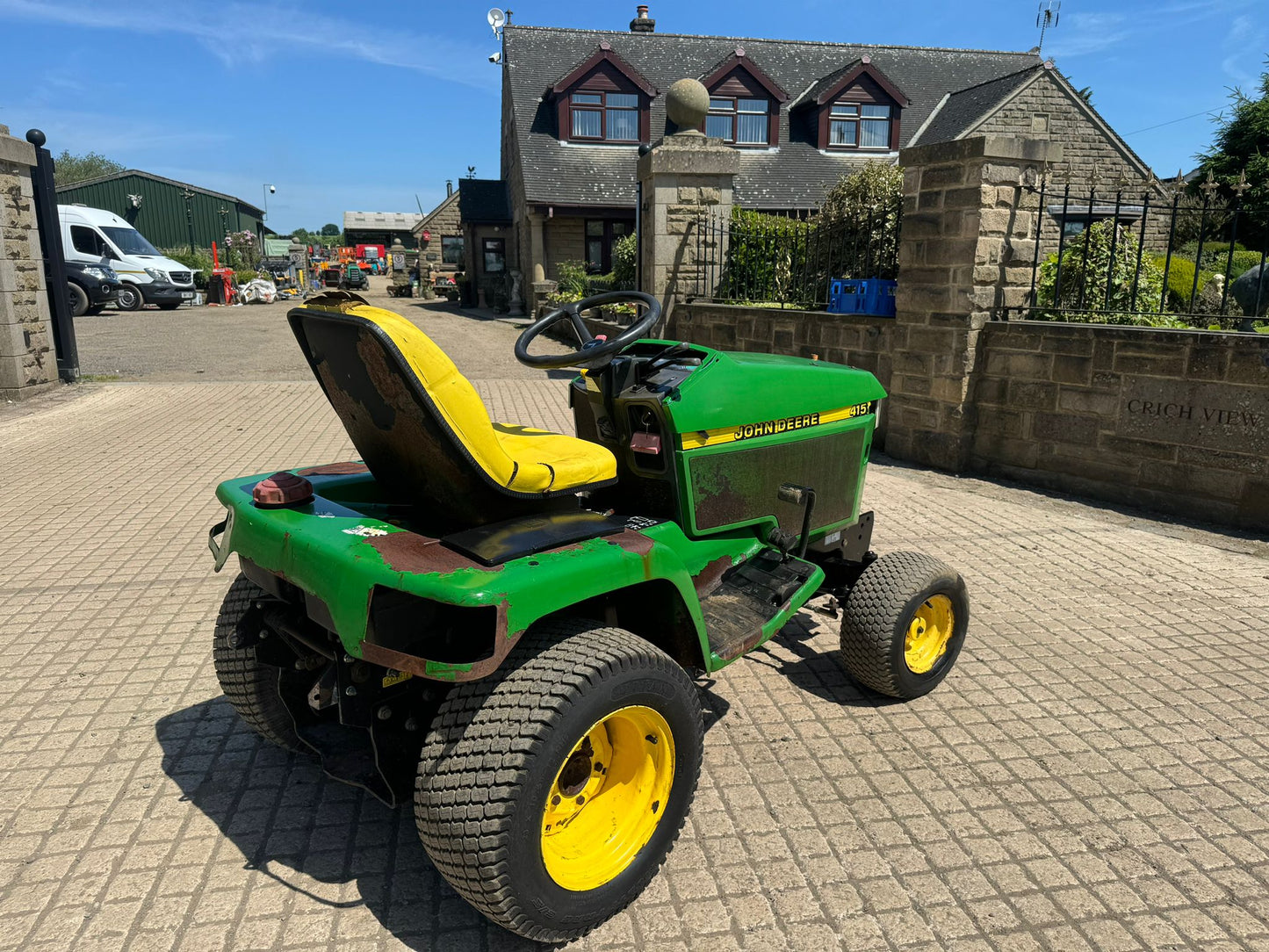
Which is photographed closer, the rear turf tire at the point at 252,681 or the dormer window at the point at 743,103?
the rear turf tire at the point at 252,681

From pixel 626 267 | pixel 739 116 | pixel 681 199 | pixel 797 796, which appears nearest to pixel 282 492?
pixel 797 796

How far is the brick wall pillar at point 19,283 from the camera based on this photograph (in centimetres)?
942

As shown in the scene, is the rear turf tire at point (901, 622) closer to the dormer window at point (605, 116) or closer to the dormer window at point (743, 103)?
the dormer window at point (743, 103)

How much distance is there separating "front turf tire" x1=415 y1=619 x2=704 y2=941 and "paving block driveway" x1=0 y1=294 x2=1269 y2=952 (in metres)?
0.21

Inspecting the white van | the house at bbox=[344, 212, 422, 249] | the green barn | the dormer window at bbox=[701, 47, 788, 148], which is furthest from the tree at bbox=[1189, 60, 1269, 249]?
the house at bbox=[344, 212, 422, 249]

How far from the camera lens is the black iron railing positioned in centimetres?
862

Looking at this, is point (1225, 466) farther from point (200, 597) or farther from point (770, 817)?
point (200, 597)

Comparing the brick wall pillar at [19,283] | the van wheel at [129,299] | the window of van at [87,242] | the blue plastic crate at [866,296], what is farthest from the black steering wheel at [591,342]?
the van wheel at [129,299]

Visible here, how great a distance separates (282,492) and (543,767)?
1209mm

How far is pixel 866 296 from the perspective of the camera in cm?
810

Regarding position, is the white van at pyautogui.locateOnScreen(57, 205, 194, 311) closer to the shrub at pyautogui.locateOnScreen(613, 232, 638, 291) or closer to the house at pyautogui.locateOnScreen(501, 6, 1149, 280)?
the house at pyautogui.locateOnScreen(501, 6, 1149, 280)

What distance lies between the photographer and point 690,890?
7.80 ft

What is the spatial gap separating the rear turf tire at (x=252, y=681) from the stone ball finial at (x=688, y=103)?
A: 1010 centimetres

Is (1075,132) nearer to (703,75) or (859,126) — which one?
(859,126)
